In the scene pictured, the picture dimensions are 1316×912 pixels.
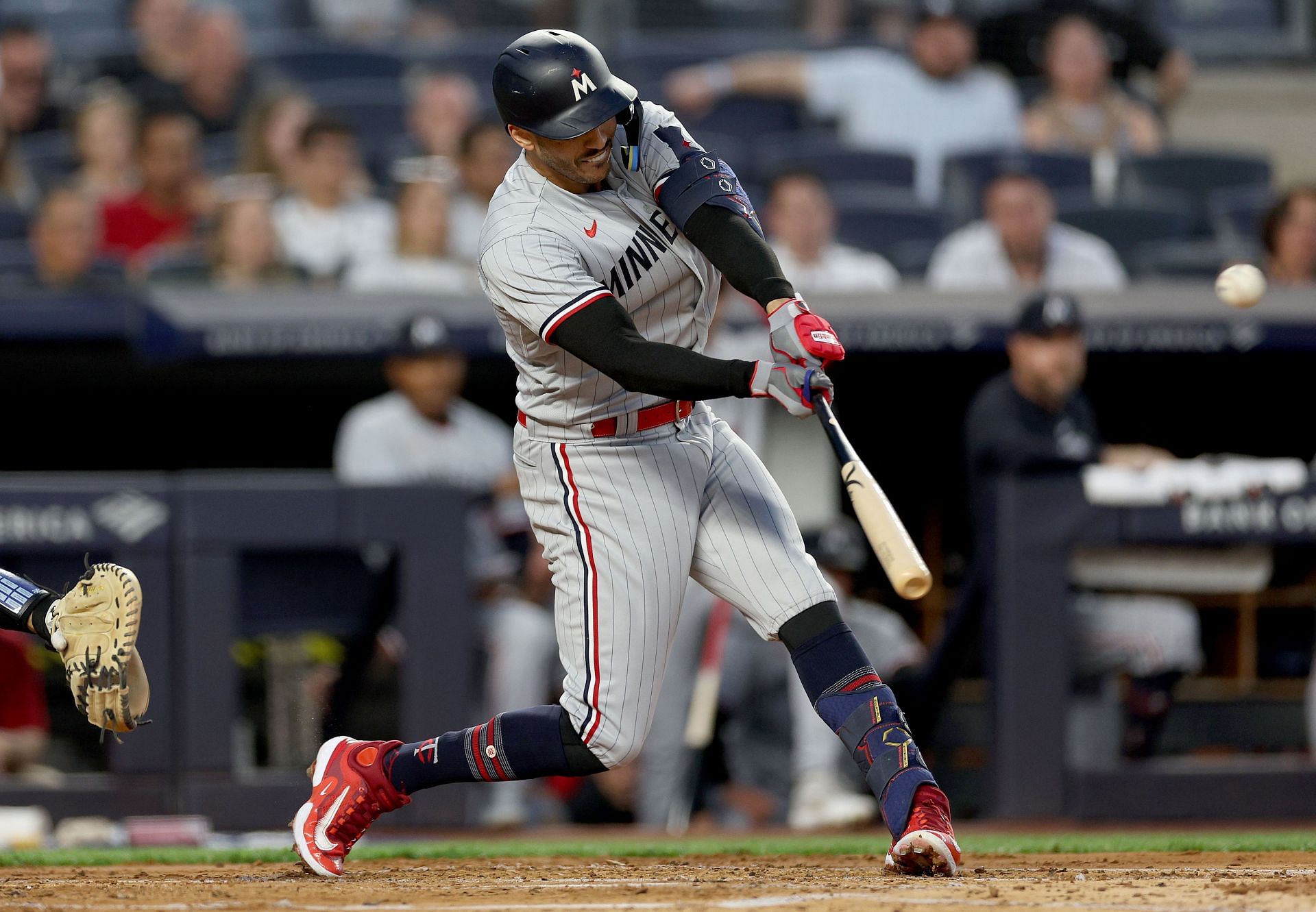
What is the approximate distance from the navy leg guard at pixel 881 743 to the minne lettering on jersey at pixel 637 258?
0.84 meters

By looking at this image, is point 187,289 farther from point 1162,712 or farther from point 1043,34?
point 1043,34

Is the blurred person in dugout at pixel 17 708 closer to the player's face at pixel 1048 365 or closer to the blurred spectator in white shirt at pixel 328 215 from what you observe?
the blurred spectator in white shirt at pixel 328 215

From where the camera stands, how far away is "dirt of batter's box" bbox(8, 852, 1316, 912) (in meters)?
2.95

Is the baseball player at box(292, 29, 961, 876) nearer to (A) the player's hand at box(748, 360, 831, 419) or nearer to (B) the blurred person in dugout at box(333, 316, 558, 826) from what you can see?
(A) the player's hand at box(748, 360, 831, 419)

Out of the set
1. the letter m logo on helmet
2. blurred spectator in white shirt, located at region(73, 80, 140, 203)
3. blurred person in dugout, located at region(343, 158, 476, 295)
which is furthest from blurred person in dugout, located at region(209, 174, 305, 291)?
the letter m logo on helmet

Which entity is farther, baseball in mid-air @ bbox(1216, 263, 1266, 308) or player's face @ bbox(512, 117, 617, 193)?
baseball in mid-air @ bbox(1216, 263, 1266, 308)

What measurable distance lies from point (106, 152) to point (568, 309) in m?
4.48

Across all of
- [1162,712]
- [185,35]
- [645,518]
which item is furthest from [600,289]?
[185,35]

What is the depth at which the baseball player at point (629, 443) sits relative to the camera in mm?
3191

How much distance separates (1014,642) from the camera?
5.36m

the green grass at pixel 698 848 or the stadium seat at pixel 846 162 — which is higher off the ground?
the stadium seat at pixel 846 162

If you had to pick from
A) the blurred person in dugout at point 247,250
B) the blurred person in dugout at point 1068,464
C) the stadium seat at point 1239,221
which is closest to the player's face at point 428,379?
the blurred person in dugout at point 247,250

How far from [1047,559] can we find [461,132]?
2815mm

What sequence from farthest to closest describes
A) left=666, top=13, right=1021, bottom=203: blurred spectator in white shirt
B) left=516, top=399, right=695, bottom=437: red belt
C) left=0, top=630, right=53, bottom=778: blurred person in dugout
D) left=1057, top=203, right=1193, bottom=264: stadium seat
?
left=666, top=13, right=1021, bottom=203: blurred spectator in white shirt
left=1057, top=203, right=1193, bottom=264: stadium seat
left=0, top=630, right=53, bottom=778: blurred person in dugout
left=516, top=399, right=695, bottom=437: red belt
